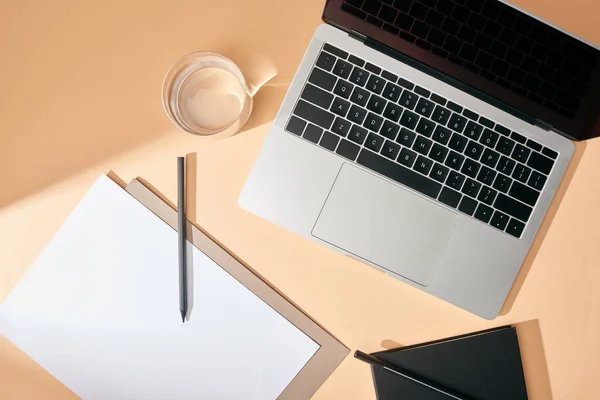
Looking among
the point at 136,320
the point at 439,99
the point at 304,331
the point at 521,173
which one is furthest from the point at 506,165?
the point at 136,320

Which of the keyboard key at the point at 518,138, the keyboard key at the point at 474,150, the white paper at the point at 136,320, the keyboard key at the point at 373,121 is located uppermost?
the keyboard key at the point at 518,138

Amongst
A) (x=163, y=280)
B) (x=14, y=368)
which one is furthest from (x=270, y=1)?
(x=14, y=368)

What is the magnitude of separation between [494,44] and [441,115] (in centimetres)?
11

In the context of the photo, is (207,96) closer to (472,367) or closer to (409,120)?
(409,120)

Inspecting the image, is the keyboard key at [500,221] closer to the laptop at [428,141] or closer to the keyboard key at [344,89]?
the laptop at [428,141]

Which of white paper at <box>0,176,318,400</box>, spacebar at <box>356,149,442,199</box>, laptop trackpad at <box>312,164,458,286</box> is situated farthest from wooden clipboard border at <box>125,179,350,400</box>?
spacebar at <box>356,149,442,199</box>

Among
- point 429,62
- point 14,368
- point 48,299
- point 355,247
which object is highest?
point 429,62

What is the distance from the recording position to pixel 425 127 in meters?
0.64

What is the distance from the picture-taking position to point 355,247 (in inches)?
25.6

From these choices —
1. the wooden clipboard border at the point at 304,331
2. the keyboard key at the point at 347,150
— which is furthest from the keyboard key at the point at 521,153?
the wooden clipboard border at the point at 304,331

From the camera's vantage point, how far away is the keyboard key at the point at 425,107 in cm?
64

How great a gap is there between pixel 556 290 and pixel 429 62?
357mm

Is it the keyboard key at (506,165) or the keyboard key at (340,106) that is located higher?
the keyboard key at (506,165)

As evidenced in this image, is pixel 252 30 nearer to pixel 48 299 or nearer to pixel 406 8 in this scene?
pixel 406 8
